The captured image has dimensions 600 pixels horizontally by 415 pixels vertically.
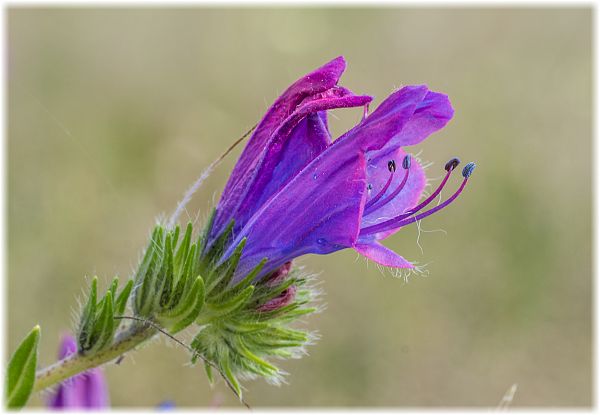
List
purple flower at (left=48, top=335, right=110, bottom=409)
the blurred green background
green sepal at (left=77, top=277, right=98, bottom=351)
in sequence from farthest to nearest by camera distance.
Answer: the blurred green background < purple flower at (left=48, top=335, right=110, bottom=409) < green sepal at (left=77, top=277, right=98, bottom=351)

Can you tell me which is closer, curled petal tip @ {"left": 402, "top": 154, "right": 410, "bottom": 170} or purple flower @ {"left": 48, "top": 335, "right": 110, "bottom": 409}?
curled petal tip @ {"left": 402, "top": 154, "right": 410, "bottom": 170}

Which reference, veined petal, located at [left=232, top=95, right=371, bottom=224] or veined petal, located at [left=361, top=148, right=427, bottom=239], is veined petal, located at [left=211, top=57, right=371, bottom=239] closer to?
veined petal, located at [left=232, top=95, right=371, bottom=224]

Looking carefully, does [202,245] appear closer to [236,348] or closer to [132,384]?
[236,348]

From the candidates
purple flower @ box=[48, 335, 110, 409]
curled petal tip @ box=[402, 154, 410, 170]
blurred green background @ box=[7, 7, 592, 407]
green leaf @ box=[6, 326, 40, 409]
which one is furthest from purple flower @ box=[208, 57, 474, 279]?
blurred green background @ box=[7, 7, 592, 407]

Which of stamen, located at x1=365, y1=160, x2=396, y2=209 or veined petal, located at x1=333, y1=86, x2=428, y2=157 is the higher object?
veined petal, located at x1=333, y1=86, x2=428, y2=157

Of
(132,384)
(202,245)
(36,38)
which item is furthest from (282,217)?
(36,38)

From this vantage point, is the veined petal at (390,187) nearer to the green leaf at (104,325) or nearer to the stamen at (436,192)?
the stamen at (436,192)

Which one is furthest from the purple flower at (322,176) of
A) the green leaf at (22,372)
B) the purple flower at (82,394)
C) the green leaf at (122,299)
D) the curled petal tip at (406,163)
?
the purple flower at (82,394)
